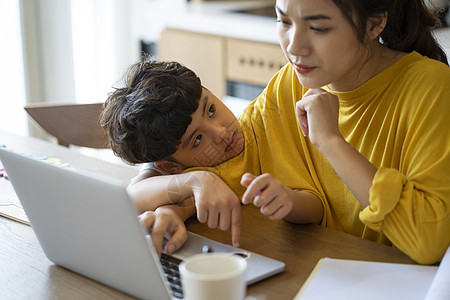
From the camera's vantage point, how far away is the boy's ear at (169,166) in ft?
4.46

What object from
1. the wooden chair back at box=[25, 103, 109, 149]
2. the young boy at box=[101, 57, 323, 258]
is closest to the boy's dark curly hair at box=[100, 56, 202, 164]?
the young boy at box=[101, 57, 323, 258]

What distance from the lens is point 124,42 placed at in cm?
377

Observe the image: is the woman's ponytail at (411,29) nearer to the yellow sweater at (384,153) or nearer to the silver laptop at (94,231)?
the yellow sweater at (384,153)

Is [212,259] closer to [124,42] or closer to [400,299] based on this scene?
[400,299]

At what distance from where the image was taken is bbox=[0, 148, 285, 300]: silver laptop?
2.87 ft

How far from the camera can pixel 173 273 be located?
1.01m

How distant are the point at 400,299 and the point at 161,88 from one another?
24.4 inches

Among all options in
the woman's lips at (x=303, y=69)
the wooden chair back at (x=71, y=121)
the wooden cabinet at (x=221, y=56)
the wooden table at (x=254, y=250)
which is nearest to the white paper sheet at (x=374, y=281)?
the wooden table at (x=254, y=250)

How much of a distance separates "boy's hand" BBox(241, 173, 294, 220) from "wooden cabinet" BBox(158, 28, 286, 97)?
6.96 feet

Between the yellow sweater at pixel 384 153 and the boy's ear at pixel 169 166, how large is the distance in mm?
88

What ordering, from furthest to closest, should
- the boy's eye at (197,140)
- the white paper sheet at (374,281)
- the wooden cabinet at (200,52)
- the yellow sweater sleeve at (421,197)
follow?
the wooden cabinet at (200,52) < the boy's eye at (197,140) < the yellow sweater sleeve at (421,197) < the white paper sheet at (374,281)

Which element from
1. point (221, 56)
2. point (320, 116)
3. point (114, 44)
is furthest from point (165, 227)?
point (114, 44)

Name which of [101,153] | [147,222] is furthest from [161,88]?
[101,153]

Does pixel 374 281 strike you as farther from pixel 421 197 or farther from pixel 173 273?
pixel 173 273
